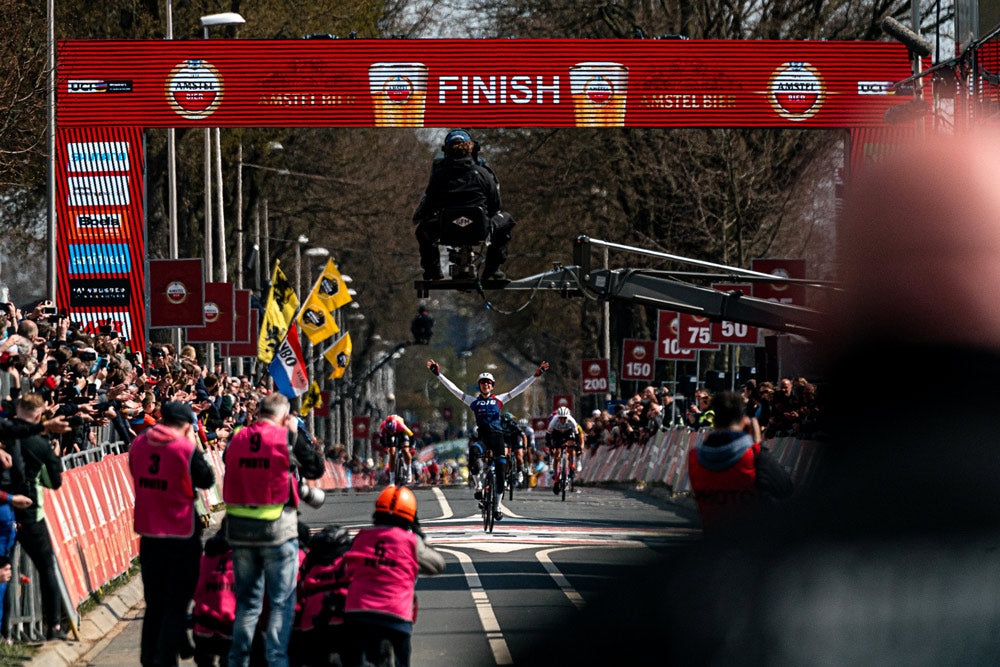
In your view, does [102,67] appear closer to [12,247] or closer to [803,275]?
[803,275]

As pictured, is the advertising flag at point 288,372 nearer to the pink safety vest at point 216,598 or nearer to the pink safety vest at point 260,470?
the pink safety vest at point 216,598

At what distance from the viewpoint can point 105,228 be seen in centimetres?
3088

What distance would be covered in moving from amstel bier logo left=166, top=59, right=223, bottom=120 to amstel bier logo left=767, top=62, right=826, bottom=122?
392 inches

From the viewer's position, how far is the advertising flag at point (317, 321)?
4134 centimetres

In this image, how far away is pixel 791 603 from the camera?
196cm

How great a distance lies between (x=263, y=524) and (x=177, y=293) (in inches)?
820

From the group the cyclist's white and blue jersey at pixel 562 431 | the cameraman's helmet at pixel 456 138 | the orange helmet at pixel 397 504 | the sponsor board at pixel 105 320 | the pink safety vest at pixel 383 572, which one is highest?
the cameraman's helmet at pixel 456 138

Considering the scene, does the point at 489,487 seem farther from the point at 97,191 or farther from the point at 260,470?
the point at 97,191

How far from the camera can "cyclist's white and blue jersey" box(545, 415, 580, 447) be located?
29562 mm

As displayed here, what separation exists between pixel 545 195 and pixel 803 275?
16152 millimetres

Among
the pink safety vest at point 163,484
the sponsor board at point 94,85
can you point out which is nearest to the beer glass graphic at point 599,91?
the sponsor board at point 94,85

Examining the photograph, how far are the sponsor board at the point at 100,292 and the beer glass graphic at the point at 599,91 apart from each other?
8.79m

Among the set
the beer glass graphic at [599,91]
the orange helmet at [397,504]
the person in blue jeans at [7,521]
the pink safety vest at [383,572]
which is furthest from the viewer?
the beer glass graphic at [599,91]

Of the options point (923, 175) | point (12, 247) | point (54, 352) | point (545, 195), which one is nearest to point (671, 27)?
point (545, 195)
